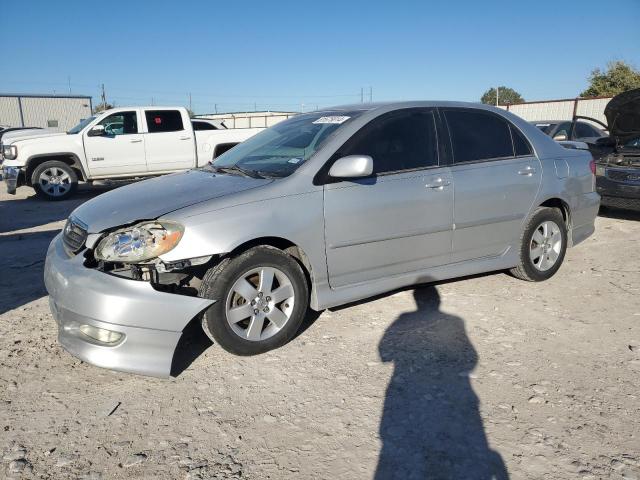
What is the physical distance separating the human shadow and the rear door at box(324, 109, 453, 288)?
0.53 metres

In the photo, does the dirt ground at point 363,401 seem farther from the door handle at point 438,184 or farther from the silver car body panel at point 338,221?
the door handle at point 438,184

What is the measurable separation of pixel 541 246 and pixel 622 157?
3681 millimetres

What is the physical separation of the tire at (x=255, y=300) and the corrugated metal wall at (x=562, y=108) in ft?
70.8

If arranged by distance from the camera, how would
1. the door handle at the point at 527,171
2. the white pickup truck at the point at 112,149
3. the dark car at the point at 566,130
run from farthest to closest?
the dark car at the point at 566,130, the white pickup truck at the point at 112,149, the door handle at the point at 527,171

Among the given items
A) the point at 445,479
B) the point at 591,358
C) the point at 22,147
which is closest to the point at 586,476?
the point at 445,479

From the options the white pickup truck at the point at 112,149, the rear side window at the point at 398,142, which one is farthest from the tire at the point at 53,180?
the rear side window at the point at 398,142

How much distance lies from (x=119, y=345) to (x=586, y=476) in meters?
2.50

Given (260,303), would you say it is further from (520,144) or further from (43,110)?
(43,110)

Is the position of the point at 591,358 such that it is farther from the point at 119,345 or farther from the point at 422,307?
the point at 119,345

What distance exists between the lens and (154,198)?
11.0 ft

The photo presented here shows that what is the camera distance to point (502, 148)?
4.49 m

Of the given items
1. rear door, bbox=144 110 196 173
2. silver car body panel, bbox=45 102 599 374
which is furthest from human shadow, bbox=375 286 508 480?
rear door, bbox=144 110 196 173

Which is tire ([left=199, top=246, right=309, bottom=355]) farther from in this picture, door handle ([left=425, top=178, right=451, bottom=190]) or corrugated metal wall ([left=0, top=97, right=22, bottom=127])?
corrugated metal wall ([left=0, top=97, right=22, bottom=127])

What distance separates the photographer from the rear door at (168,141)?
1092 centimetres
